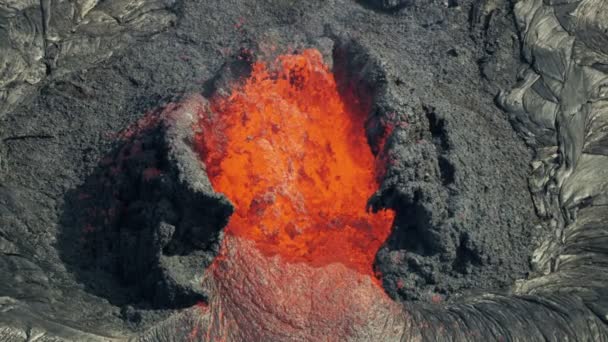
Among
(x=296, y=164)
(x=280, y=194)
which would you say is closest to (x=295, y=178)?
(x=296, y=164)

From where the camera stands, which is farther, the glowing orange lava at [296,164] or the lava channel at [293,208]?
the glowing orange lava at [296,164]

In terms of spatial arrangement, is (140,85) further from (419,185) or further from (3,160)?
(419,185)

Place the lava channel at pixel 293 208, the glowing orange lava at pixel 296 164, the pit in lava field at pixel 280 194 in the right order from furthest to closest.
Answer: the glowing orange lava at pixel 296 164, the pit in lava field at pixel 280 194, the lava channel at pixel 293 208

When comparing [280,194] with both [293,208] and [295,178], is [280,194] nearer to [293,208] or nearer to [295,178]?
[293,208]

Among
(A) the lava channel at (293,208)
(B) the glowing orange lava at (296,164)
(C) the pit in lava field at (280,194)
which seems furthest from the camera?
(B) the glowing orange lava at (296,164)

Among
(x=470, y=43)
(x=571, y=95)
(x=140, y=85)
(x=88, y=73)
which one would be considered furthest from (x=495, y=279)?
(x=88, y=73)
